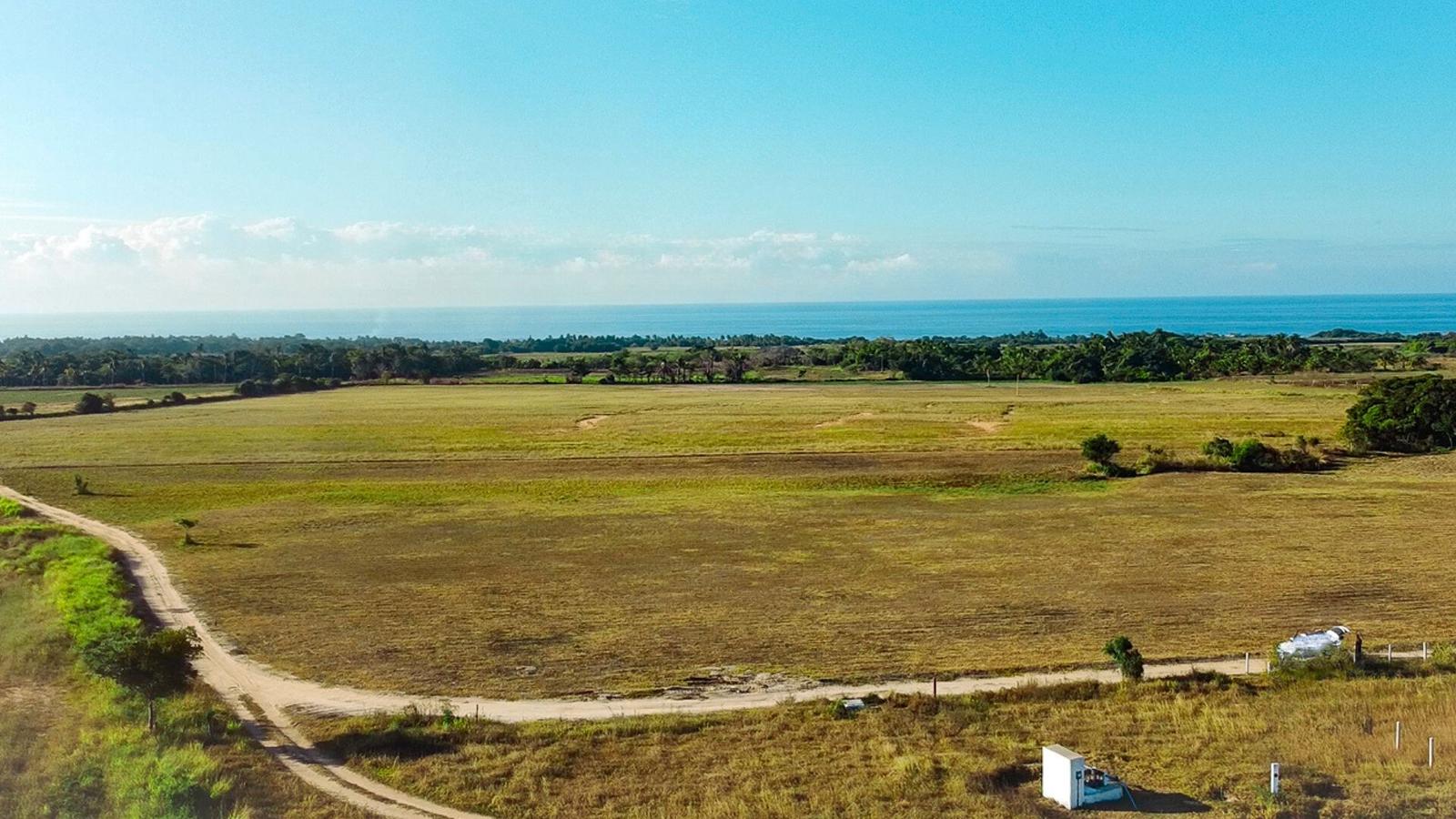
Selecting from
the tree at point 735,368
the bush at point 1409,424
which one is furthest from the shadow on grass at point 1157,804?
the tree at point 735,368

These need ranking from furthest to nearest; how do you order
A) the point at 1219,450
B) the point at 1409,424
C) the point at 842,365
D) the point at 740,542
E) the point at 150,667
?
1. the point at 842,365
2. the point at 1409,424
3. the point at 1219,450
4. the point at 740,542
5. the point at 150,667

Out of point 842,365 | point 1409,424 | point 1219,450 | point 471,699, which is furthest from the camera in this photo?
point 842,365

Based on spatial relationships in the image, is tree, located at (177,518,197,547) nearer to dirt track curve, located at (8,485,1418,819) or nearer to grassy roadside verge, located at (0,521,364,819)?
grassy roadside verge, located at (0,521,364,819)

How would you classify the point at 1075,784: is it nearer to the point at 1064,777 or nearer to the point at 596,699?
the point at 1064,777

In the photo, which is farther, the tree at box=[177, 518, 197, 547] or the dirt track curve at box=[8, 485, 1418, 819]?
the tree at box=[177, 518, 197, 547]

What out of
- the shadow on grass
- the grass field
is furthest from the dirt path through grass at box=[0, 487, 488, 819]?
the shadow on grass

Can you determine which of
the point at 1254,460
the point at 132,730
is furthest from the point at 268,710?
the point at 1254,460
